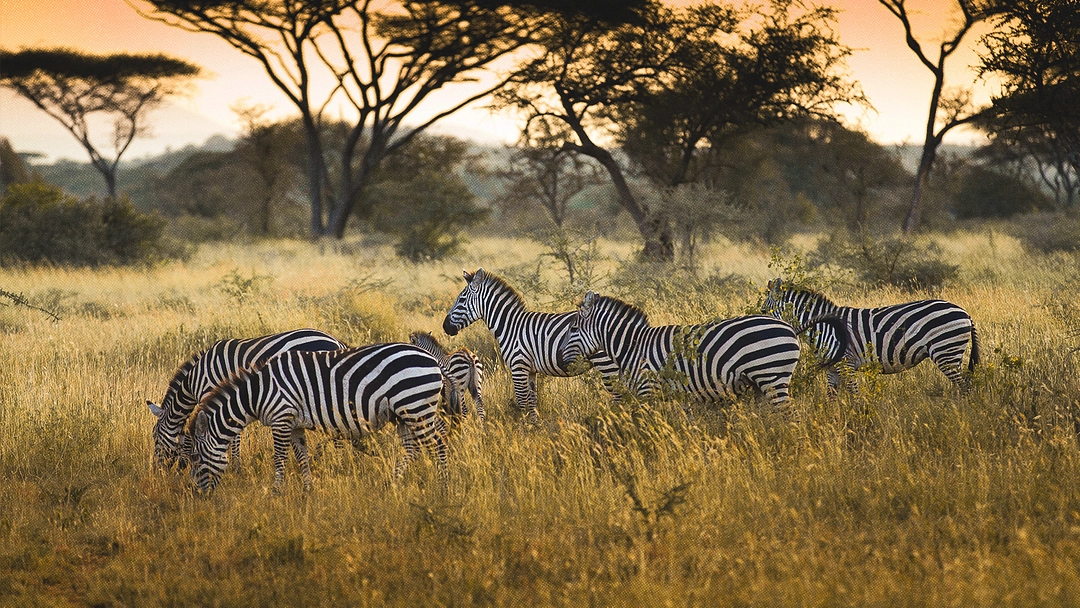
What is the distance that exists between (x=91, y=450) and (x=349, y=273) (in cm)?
1144

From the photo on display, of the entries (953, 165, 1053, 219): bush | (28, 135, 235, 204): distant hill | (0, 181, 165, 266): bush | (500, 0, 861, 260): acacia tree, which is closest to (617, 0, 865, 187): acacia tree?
(500, 0, 861, 260): acacia tree

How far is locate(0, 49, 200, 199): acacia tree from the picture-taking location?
33.0 meters

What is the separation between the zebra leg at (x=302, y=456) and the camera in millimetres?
5727

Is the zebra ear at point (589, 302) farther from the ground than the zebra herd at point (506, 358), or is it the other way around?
the zebra ear at point (589, 302)

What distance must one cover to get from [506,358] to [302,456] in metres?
2.32

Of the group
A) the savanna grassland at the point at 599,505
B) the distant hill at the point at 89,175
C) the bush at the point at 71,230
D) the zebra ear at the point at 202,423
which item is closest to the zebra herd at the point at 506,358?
the zebra ear at the point at 202,423

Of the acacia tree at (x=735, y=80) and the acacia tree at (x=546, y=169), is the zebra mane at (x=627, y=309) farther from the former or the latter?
the acacia tree at (x=735, y=80)

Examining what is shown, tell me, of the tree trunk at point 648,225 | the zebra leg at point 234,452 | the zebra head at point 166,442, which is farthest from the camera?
the tree trunk at point 648,225

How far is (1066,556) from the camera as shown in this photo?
3912 mm

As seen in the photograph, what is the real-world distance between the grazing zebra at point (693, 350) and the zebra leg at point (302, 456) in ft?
6.94

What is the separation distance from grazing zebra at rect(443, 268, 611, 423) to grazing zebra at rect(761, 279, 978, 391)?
6.16 feet

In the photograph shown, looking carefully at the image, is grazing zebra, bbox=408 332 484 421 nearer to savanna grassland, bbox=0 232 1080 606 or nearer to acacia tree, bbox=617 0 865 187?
savanna grassland, bbox=0 232 1080 606

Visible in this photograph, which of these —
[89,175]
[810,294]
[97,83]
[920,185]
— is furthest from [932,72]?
[89,175]

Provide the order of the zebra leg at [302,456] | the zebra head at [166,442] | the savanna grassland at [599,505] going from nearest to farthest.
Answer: the savanna grassland at [599,505], the zebra leg at [302,456], the zebra head at [166,442]
